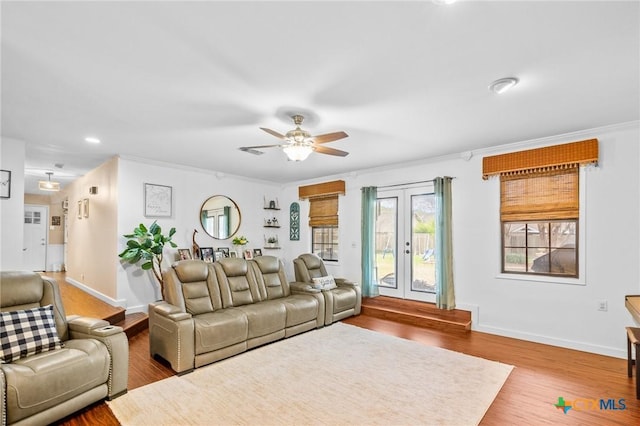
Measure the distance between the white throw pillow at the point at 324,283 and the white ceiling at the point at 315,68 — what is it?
2.45 metres

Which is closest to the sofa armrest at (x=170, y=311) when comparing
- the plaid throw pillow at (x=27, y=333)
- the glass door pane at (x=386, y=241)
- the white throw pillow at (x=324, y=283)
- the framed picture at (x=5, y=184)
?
the plaid throw pillow at (x=27, y=333)

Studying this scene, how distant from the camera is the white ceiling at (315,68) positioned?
1768mm

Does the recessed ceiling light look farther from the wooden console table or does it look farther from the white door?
the white door

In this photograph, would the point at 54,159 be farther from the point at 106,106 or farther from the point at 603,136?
the point at 603,136

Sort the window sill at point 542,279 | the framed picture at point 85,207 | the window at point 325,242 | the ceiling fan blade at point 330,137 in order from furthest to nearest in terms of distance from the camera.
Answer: the window at point 325,242 < the framed picture at point 85,207 < the window sill at point 542,279 < the ceiling fan blade at point 330,137

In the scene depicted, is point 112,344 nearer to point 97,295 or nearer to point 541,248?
point 97,295

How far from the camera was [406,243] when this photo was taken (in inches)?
223

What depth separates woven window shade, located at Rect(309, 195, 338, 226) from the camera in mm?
6651

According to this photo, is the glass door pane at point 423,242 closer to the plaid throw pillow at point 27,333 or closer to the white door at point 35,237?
the plaid throw pillow at point 27,333

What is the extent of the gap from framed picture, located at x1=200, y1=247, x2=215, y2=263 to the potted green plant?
825mm

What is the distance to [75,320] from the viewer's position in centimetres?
287

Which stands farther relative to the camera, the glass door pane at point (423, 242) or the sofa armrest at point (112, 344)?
the glass door pane at point (423, 242)

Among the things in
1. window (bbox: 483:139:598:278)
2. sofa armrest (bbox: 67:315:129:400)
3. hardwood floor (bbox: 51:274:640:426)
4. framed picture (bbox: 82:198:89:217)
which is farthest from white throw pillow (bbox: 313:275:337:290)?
framed picture (bbox: 82:198:89:217)

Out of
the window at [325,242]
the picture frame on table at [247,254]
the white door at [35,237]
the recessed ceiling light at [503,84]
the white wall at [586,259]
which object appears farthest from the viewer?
the white door at [35,237]
